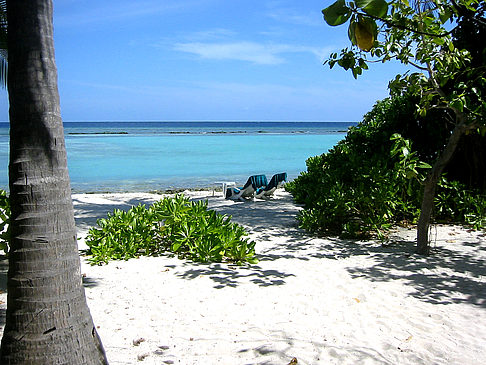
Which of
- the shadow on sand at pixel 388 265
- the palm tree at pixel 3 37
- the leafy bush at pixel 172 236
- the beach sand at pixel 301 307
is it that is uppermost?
the palm tree at pixel 3 37

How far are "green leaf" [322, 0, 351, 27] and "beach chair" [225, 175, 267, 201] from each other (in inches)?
437

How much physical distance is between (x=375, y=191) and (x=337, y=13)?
20.7ft

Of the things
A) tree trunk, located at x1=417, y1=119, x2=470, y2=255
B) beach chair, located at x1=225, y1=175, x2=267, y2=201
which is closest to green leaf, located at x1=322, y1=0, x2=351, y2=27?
tree trunk, located at x1=417, y1=119, x2=470, y2=255

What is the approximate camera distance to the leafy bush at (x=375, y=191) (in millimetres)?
7793

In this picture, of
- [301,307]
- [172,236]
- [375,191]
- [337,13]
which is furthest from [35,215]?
[375,191]

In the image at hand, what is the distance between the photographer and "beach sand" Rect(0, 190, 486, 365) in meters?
3.34

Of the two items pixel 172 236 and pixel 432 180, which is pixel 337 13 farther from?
pixel 172 236

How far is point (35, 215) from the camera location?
2281 mm

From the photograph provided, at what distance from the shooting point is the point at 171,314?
4094mm

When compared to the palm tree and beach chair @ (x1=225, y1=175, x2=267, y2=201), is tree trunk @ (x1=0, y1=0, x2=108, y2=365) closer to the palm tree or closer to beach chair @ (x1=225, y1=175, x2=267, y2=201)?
the palm tree

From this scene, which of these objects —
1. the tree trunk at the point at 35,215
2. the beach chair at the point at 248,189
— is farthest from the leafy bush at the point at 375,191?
the tree trunk at the point at 35,215

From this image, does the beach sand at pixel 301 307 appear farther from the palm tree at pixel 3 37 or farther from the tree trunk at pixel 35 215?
the palm tree at pixel 3 37

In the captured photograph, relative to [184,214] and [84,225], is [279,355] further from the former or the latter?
[84,225]

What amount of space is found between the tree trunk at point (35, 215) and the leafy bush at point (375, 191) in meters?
5.55
